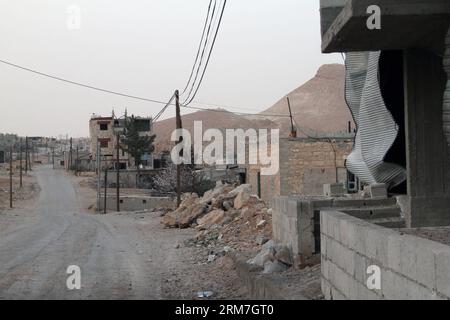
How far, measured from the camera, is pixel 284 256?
8852mm

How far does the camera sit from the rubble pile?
46.2ft

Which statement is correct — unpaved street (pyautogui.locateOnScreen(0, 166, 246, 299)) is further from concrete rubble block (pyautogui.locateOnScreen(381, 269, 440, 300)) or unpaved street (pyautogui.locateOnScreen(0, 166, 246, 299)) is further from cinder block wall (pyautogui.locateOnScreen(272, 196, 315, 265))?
concrete rubble block (pyautogui.locateOnScreen(381, 269, 440, 300))

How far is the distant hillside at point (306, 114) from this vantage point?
353ft

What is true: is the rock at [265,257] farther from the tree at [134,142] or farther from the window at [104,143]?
the window at [104,143]

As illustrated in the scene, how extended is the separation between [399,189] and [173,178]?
37.7 metres

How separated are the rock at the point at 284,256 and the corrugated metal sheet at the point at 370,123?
1.80 m

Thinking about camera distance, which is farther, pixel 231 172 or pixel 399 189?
pixel 231 172

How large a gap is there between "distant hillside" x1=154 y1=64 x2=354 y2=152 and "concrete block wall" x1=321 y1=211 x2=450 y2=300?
92009 mm

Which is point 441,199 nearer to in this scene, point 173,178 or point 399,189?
point 399,189

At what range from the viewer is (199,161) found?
6800cm

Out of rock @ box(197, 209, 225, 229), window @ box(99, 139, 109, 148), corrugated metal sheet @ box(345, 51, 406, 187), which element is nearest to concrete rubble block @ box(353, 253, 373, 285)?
corrugated metal sheet @ box(345, 51, 406, 187)
